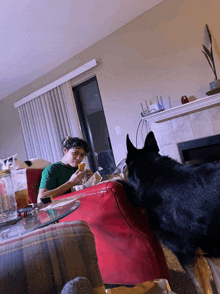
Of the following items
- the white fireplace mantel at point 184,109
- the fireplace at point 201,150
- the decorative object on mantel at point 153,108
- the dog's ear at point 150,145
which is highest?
the decorative object on mantel at point 153,108

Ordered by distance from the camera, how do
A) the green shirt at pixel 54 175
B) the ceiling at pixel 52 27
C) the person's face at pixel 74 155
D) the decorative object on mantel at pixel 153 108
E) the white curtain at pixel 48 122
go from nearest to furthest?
the green shirt at pixel 54 175
the person's face at pixel 74 155
the ceiling at pixel 52 27
the decorative object on mantel at pixel 153 108
the white curtain at pixel 48 122

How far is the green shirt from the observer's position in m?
1.88

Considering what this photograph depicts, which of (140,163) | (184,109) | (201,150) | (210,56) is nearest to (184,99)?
(184,109)

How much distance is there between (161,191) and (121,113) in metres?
2.67

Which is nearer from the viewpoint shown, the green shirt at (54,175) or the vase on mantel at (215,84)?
the green shirt at (54,175)

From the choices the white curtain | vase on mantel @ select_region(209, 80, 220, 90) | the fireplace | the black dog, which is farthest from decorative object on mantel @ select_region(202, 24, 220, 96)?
the white curtain

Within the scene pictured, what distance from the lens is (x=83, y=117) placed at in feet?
13.6

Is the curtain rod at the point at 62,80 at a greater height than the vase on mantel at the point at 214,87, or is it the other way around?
the curtain rod at the point at 62,80

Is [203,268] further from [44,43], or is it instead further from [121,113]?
[44,43]

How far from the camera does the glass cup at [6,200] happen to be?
1.02 meters

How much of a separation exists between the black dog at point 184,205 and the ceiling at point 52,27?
2.40 m

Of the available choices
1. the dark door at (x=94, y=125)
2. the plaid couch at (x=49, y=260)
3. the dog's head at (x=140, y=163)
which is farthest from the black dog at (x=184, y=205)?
the dark door at (x=94, y=125)

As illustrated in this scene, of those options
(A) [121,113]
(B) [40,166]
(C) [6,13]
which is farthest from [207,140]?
(C) [6,13]

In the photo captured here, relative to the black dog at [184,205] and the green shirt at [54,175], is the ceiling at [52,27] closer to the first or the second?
the green shirt at [54,175]
